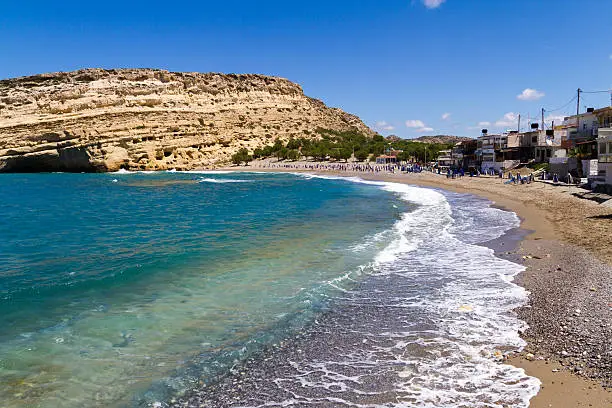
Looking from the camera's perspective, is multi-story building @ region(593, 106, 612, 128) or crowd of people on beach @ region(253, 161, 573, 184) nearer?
multi-story building @ region(593, 106, 612, 128)

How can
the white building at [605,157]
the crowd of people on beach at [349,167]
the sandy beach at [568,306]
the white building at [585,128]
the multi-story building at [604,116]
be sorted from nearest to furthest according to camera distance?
1. the sandy beach at [568,306]
2. the white building at [605,157]
3. the multi-story building at [604,116]
4. the white building at [585,128]
5. the crowd of people on beach at [349,167]

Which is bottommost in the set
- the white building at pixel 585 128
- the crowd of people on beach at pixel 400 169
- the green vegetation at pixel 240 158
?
the crowd of people on beach at pixel 400 169

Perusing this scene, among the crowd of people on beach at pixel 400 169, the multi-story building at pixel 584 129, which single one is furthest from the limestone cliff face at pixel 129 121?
the multi-story building at pixel 584 129

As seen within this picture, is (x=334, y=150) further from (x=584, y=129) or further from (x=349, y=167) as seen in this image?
(x=584, y=129)

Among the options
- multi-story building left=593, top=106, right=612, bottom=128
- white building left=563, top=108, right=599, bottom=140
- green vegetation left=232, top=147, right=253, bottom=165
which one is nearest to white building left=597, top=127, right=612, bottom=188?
multi-story building left=593, top=106, right=612, bottom=128

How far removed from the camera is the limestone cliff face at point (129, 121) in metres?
80.9

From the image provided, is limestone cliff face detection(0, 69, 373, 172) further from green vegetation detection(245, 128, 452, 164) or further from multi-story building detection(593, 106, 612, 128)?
multi-story building detection(593, 106, 612, 128)

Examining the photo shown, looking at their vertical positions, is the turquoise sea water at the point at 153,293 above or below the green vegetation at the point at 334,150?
below

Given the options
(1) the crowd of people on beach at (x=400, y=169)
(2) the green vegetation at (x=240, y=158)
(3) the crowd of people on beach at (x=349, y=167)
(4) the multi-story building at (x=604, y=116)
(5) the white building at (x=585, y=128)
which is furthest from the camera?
(2) the green vegetation at (x=240, y=158)

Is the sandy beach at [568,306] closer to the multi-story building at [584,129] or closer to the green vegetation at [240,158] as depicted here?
the multi-story building at [584,129]

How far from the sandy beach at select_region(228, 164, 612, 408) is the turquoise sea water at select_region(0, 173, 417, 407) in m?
4.44

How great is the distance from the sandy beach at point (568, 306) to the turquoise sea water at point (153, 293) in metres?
4.44

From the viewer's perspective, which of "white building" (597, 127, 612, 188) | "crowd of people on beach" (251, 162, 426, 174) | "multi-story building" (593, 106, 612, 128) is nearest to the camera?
"white building" (597, 127, 612, 188)

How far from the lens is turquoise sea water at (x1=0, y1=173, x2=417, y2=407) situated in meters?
7.43
